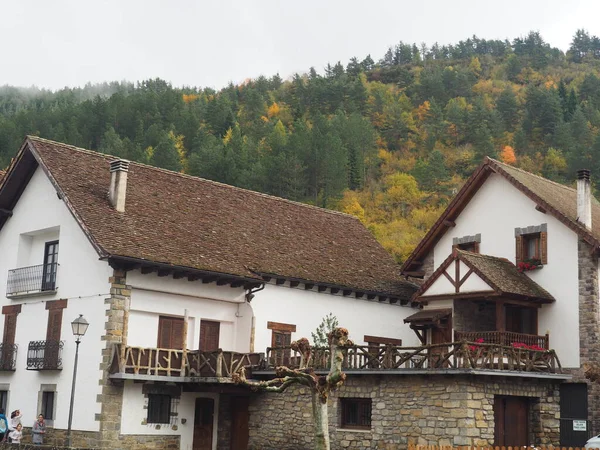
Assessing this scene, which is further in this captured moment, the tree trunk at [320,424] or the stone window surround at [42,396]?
the stone window surround at [42,396]

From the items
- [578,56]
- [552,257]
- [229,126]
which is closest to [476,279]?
[552,257]

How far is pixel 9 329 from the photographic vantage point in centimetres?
3177

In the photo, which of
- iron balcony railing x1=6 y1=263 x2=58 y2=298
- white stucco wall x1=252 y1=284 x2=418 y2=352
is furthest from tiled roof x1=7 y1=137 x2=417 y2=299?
iron balcony railing x1=6 y1=263 x2=58 y2=298

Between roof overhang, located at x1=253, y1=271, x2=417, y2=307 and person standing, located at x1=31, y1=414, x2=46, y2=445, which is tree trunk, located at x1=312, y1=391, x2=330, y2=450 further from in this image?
roof overhang, located at x1=253, y1=271, x2=417, y2=307

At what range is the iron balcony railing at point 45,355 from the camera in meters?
28.8

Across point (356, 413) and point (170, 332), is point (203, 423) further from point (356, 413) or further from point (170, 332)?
point (356, 413)

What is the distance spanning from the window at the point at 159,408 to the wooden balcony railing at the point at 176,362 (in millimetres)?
986

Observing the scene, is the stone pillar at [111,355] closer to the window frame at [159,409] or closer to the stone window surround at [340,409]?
the window frame at [159,409]

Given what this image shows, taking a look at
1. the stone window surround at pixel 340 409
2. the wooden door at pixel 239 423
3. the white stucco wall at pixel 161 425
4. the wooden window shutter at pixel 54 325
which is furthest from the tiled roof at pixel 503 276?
the wooden window shutter at pixel 54 325

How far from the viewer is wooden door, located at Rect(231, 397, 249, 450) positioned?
97.5 ft

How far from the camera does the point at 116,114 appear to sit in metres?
108

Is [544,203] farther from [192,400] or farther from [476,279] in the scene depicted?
[192,400]

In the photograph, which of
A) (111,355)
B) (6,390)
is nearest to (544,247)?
(111,355)

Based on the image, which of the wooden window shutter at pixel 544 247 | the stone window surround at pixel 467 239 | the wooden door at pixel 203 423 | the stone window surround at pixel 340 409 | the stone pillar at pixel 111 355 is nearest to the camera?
Result: the stone window surround at pixel 340 409
